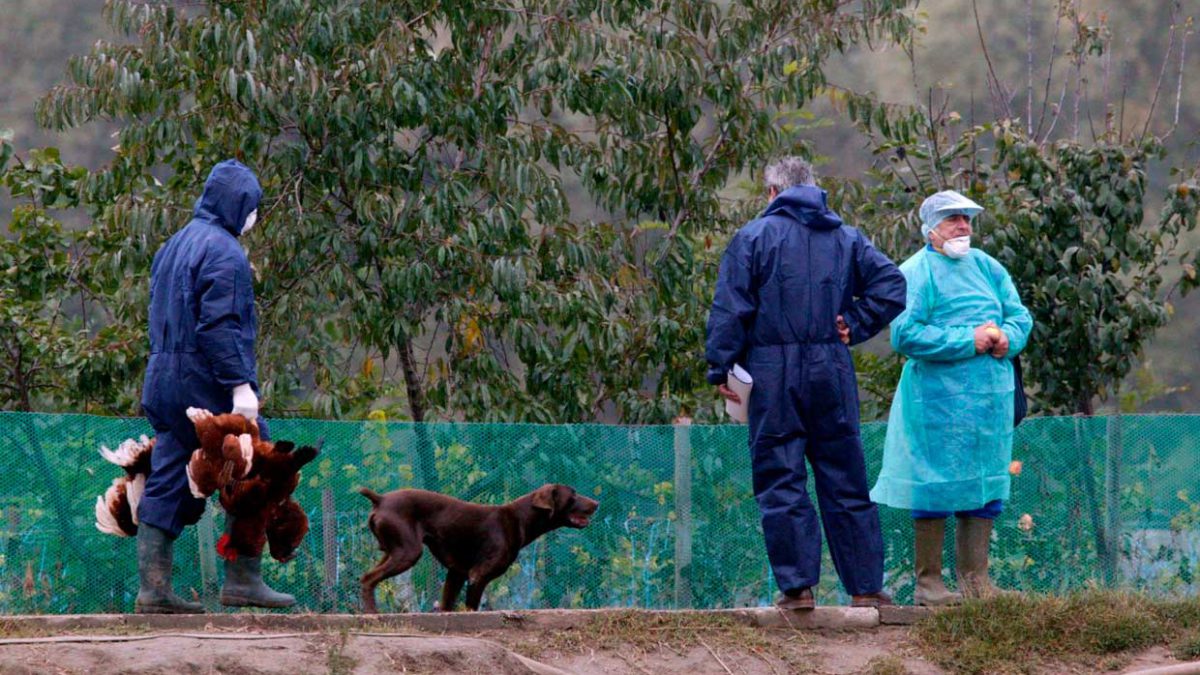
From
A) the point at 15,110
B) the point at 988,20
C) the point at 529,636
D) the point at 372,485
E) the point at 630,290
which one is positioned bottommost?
the point at 529,636

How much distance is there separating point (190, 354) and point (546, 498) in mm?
1543

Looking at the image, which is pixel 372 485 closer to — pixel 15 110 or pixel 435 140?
pixel 435 140

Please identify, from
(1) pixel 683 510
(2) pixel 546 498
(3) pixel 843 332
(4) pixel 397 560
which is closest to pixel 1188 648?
(3) pixel 843 332

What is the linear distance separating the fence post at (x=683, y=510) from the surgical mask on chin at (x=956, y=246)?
1557 mm

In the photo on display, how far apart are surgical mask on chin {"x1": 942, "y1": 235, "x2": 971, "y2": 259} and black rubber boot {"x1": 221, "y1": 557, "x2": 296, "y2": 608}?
3.20 meters

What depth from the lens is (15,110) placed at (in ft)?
64.8

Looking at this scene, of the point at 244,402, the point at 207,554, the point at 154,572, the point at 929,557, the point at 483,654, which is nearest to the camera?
the point at 483,654

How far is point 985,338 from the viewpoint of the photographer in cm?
725

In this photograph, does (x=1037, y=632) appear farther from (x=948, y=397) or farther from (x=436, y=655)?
(x=436, y=655)

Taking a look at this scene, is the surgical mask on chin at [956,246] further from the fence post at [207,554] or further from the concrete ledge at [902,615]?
the fence post at [207,554]

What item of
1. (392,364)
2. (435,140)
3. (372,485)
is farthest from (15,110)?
(372,485)

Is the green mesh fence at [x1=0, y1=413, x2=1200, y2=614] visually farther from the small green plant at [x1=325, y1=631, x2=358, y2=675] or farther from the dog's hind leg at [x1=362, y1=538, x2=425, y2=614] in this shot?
the small green plant at [x1=325, y1=631, x2=358, y2=675]

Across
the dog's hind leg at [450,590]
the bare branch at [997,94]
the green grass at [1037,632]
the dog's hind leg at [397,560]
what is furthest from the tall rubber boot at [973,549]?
the bare branch at [997,94]

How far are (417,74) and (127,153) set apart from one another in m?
1.88
